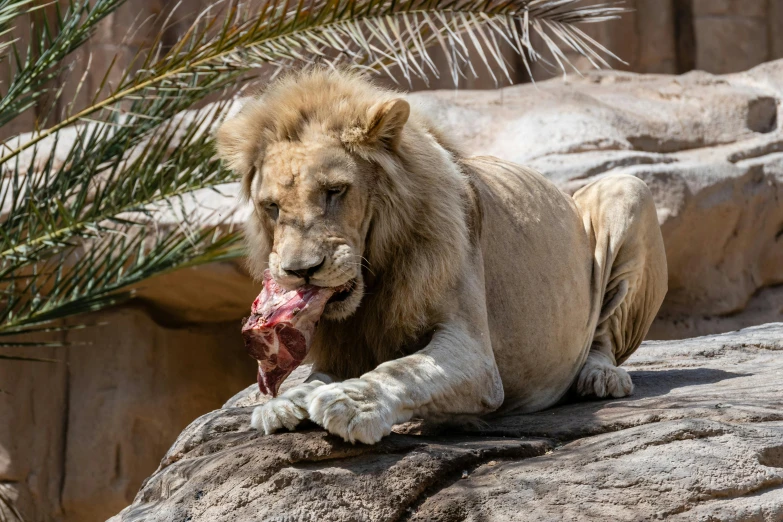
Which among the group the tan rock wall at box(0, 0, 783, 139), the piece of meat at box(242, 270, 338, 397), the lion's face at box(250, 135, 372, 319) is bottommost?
the piece of meat at box(242, 270, 338, 397)

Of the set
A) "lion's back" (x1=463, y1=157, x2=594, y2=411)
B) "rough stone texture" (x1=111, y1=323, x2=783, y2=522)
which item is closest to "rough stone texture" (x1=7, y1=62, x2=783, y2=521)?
"lion's back" (x1=463, y1=157, x2=594, y2=411)

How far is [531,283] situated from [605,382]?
1.78ft

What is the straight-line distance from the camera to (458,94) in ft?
30.8

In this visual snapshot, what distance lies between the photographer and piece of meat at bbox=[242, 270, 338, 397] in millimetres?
3383

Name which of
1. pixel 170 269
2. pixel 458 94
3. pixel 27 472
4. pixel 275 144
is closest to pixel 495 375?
pixel 275 144

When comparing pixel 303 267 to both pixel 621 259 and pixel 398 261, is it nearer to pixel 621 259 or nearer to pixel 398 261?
pixel 398 261

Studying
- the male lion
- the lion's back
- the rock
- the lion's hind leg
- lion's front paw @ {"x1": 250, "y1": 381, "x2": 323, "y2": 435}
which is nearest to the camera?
lion's front paw @ {"x1": 250, "y1": 381, "x2": 323, "y2": 435}

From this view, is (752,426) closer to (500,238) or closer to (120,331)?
(500,238)

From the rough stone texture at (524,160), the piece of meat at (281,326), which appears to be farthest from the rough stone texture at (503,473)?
the rough stone texture at (524,160)

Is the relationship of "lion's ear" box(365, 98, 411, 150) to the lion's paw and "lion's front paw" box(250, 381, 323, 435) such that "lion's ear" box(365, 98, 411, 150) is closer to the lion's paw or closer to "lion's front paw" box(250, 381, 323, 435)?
"lion's front paw" box(250, 381, 323, 435)

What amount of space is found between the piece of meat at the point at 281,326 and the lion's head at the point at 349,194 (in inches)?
3.4

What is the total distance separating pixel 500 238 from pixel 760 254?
19.5ft

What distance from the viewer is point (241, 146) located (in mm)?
3736

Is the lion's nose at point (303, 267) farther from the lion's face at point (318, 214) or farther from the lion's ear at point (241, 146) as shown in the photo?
the lion's ear at point (241, 146)
